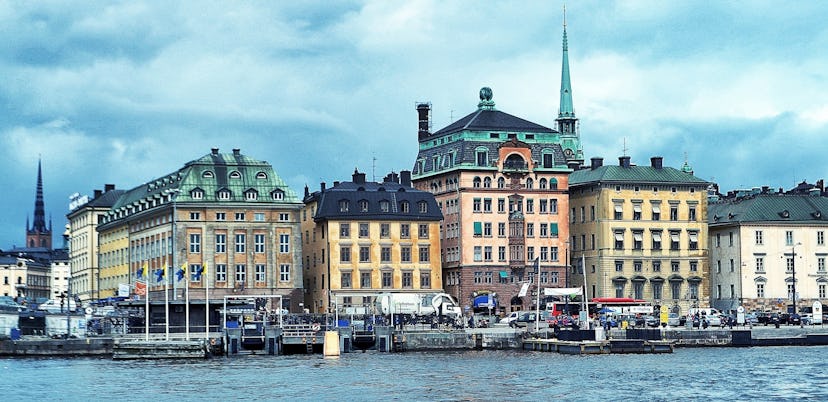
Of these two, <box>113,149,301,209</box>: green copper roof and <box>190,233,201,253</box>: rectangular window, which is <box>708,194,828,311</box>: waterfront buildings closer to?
<box>113,149,301,209</box>: green copper roof

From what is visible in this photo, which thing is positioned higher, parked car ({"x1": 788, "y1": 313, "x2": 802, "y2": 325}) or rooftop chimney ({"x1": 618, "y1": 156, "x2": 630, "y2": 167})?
rooftop chimney ({"x1": 618, "y1": 156, "x2": 630, "y2": 167})

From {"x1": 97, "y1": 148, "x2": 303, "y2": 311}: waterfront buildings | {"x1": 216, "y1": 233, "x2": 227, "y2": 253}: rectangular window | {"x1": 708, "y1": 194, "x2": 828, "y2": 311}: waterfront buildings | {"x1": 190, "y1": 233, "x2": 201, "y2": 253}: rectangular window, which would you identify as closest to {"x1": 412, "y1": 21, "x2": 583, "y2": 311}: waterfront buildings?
{"x1": 97, "y1": 148, "x2": 303, "y2": 311}: waterfront buildings

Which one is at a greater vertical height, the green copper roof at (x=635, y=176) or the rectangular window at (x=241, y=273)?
the green copper roof at (x=635, y=176)

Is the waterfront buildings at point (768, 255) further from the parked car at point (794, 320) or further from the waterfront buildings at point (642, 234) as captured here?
the parked car at point (794, 320)

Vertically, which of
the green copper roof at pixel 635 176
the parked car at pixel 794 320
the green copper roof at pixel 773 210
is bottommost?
the parked car at pixel 794 320

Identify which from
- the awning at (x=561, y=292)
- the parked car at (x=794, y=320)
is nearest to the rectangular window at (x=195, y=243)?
the awning at (x=561, y=292)

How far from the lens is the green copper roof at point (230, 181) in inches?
6722

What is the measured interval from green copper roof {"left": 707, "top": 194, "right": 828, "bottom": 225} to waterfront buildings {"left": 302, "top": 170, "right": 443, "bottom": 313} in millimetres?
36099

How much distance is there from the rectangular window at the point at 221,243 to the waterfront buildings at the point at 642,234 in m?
39.3

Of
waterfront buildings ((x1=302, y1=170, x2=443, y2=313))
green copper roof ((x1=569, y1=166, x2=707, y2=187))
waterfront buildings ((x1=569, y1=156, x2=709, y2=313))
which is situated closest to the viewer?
waterfront buildings ((x1=302, y1=170, x2=443, y2=313))

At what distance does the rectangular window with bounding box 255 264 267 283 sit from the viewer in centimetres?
17188

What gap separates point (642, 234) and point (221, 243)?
46.5 meters

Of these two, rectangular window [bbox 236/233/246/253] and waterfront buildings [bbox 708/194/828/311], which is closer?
rectangular window [bbox 236/233/246/253]

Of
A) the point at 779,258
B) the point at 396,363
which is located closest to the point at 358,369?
the point at 396,363
